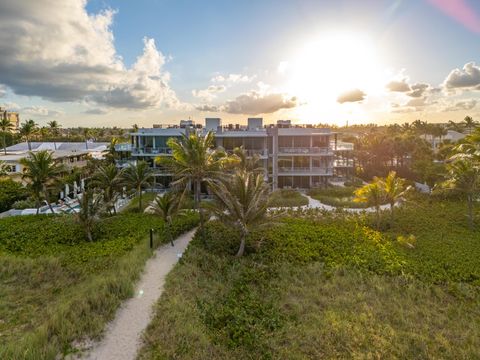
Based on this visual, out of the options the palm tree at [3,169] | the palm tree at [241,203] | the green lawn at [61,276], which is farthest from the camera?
the palm tree at [3,169]

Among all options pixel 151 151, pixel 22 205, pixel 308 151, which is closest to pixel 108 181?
pixel 22 205

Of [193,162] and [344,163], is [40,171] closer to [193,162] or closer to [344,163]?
[193,162]

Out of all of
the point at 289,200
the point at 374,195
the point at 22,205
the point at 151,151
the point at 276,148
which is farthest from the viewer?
the point at 276,148

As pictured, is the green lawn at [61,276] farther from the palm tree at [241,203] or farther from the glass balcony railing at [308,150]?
the glass balcony railing at [308,150]

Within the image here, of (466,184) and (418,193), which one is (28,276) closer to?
(466,184)

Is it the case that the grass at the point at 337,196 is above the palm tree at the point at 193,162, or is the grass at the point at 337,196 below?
below

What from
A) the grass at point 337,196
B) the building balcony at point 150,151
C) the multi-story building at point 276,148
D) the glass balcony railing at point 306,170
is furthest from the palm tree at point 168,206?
the glass balcony railing at point 306,170
